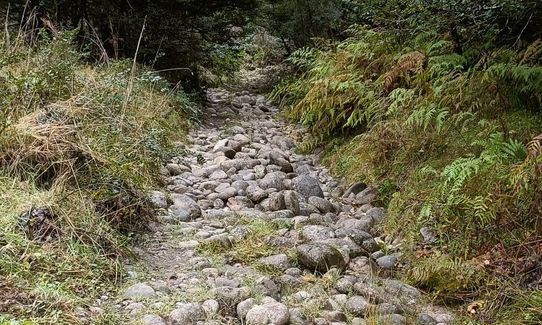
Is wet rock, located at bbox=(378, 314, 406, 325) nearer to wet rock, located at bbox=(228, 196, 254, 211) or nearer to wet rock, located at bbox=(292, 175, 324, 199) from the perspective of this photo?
wet rock, located at bbox=(228, 196, 254, 211)

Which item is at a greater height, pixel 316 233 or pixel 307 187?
pixel 316 233

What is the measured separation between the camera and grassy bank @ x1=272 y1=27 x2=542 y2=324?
2818 millimetres

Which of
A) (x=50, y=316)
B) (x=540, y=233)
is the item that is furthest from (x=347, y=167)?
(x=50, y=316)

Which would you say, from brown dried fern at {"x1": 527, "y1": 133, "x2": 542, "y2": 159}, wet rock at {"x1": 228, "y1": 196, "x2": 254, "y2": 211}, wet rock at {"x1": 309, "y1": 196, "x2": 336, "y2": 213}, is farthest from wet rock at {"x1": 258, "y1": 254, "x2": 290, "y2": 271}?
brown dried fern at {"x1": 527, "y1": 133, "x2": 542, "y2": 159}

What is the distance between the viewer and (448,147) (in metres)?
4.10

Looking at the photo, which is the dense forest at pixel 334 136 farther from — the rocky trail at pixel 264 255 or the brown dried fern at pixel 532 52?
the rocky trail at pixel 264 255

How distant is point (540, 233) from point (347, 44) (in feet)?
13.7

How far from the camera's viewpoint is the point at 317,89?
5.87 metres

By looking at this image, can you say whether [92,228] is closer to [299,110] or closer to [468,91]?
[468,91]

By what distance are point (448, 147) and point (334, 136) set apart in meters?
1.79

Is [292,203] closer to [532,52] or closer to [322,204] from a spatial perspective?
[322,204]

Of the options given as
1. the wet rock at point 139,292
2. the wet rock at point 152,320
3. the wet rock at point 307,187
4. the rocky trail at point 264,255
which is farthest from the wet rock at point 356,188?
the wet rock at point 152,320

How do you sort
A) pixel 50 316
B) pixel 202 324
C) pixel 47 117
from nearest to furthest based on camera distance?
pixel 50 316 → pixel 202 324 → pixel 47 117

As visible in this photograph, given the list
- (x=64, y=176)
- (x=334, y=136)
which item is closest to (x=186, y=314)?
(x=64, y=176)
